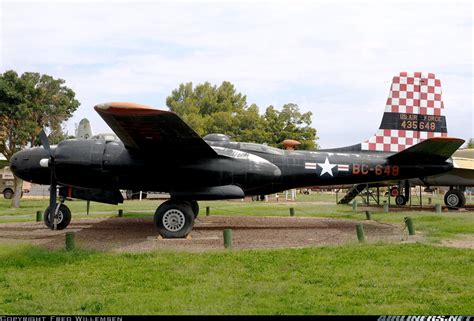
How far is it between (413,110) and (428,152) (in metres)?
2.59

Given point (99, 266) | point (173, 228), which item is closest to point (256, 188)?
point (173, 228)

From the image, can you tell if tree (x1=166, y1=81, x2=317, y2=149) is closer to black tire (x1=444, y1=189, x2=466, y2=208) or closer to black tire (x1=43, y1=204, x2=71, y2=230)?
black tire (x1=444, y1=189, x2=466, y2=208)

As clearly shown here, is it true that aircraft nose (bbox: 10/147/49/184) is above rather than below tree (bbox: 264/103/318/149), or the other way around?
below

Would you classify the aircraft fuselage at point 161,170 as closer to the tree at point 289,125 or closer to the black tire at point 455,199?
the black tire at point 455,199

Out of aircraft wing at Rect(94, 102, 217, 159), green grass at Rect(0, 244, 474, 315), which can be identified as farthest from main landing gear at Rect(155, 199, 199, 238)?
green grass at Rect(0, 244, 474, 315)

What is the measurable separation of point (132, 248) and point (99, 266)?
6.46ft

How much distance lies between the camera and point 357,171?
15328 millimetres

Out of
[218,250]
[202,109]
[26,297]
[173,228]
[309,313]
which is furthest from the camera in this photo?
[202,109]

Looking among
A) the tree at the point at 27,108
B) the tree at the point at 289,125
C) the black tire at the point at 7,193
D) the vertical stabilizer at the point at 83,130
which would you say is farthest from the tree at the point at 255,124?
the vertical stabilizer at the point at 83,130

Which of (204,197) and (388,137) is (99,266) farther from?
(388,137)

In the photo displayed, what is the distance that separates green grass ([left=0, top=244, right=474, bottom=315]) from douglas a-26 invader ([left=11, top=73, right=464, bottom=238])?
309 centimetres

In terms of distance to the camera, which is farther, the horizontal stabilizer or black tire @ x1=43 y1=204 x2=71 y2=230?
black tire @ x1=43 y1=204 x2=71 y2=230

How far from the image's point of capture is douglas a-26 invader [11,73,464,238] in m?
13.2

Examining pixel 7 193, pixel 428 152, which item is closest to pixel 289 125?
pixel 7 193
